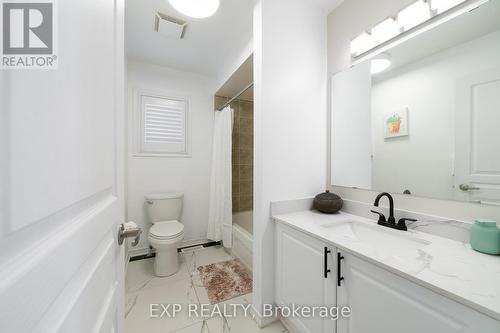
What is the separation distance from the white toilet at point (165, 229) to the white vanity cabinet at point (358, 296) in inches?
44.0

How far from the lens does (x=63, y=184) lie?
0.32 metres

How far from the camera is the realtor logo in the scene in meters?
0.23

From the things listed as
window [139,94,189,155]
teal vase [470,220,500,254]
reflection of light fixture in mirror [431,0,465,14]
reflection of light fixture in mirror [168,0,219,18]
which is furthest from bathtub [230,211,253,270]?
reflection of light fixture in mirror [431,0,465,14]

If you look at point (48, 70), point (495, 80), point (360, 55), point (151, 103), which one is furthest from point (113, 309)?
point (151, 103)

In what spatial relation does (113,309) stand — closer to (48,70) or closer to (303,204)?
(48,70)

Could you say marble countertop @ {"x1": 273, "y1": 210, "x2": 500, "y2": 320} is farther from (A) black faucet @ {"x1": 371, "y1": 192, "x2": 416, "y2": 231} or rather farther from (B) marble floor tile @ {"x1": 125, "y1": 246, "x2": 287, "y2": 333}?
(B) marble floor tile @ {"x1": 125, "y1": 246, "x2": 287, "y2": 333}

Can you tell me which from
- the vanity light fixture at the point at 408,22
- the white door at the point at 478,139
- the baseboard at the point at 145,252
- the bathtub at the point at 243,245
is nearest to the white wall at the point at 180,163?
the baseboard at the point at 145,252

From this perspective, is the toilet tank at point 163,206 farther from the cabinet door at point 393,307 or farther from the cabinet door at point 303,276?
the cabinet door at point 393,307

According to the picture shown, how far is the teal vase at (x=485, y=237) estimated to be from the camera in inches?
30.9

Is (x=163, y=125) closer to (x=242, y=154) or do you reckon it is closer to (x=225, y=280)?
(x=242, y=154)

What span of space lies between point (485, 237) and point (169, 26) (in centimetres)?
252

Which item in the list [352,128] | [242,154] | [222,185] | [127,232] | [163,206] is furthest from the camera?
[242,154]

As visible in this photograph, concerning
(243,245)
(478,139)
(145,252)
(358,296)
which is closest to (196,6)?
(478,139)

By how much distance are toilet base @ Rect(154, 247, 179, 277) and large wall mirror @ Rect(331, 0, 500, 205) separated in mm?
1813
